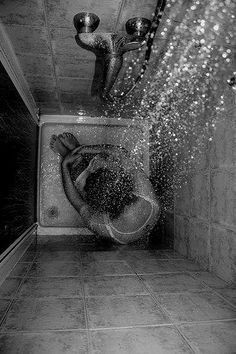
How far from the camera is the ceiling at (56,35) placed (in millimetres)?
2375

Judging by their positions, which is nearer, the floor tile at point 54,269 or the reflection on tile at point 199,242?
the floor tile at point 54,269

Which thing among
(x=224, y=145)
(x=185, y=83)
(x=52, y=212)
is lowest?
(x=52, y=212)

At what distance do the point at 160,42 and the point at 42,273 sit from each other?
2579mm

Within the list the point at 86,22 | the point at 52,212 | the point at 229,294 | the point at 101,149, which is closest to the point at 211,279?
the point at 229,294

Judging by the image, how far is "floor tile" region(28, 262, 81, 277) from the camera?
119 inches

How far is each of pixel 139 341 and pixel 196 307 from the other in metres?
0.67

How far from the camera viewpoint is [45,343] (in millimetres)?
1720

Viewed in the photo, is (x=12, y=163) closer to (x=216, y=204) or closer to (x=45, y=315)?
(x=45, y=315)

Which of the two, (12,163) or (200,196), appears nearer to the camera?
(12,163)

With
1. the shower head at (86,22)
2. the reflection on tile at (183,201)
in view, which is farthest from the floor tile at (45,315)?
the shower head at (86,22)

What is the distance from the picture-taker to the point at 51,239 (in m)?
5.06

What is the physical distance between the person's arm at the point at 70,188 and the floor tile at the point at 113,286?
1.97 metres

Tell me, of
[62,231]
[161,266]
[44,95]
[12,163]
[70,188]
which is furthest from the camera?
[62,231]

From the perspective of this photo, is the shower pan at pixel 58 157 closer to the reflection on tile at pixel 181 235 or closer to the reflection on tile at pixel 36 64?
the reflection on tile at pixel 181 235
